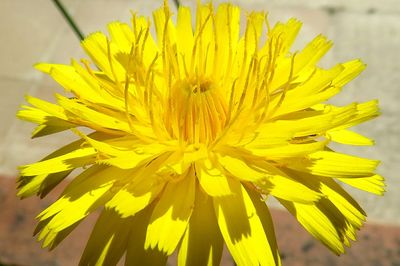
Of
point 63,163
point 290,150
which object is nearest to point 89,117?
point 63,163

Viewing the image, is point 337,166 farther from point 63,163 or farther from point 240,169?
point 63,163

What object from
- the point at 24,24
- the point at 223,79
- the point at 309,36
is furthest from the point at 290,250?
the point at 24,24

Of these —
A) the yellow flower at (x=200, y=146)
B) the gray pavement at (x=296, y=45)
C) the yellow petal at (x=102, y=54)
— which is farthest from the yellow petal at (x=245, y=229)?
the gray pavement at (x=296, y=45)

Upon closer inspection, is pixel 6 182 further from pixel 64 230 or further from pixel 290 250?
pixel 64 230

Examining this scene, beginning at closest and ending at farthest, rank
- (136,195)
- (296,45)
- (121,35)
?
(136,195) < (121,35) < (296,45)

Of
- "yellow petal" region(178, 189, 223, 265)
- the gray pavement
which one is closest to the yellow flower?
"yellow petal" region(178, 189, 223, 265)
